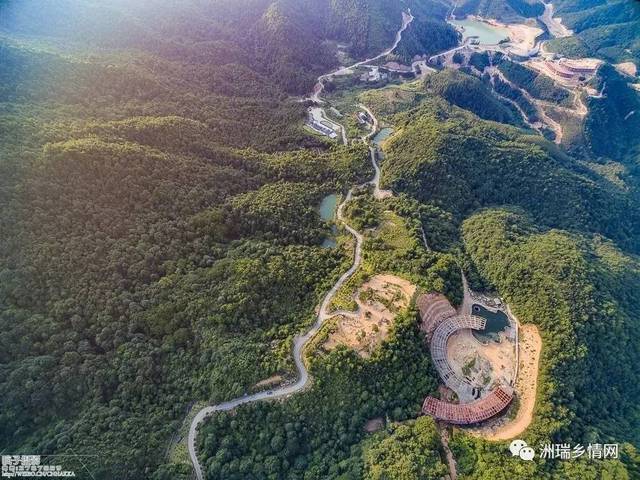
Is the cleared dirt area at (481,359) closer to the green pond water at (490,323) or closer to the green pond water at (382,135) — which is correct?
the green pond water at (490,323)

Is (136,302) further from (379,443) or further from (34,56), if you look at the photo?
(34,56)

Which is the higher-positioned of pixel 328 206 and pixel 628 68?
pixel 628 68

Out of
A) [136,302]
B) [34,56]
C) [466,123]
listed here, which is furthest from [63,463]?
[466,123]

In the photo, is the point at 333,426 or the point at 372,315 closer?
the point at 333,426

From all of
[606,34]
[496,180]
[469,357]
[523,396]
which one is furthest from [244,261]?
[606,34]

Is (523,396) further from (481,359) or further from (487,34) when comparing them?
(487,34)

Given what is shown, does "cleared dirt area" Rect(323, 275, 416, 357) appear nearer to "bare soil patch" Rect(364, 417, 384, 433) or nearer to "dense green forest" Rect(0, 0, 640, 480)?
"dense green forest" Rect(0, 0, 640, 480)
